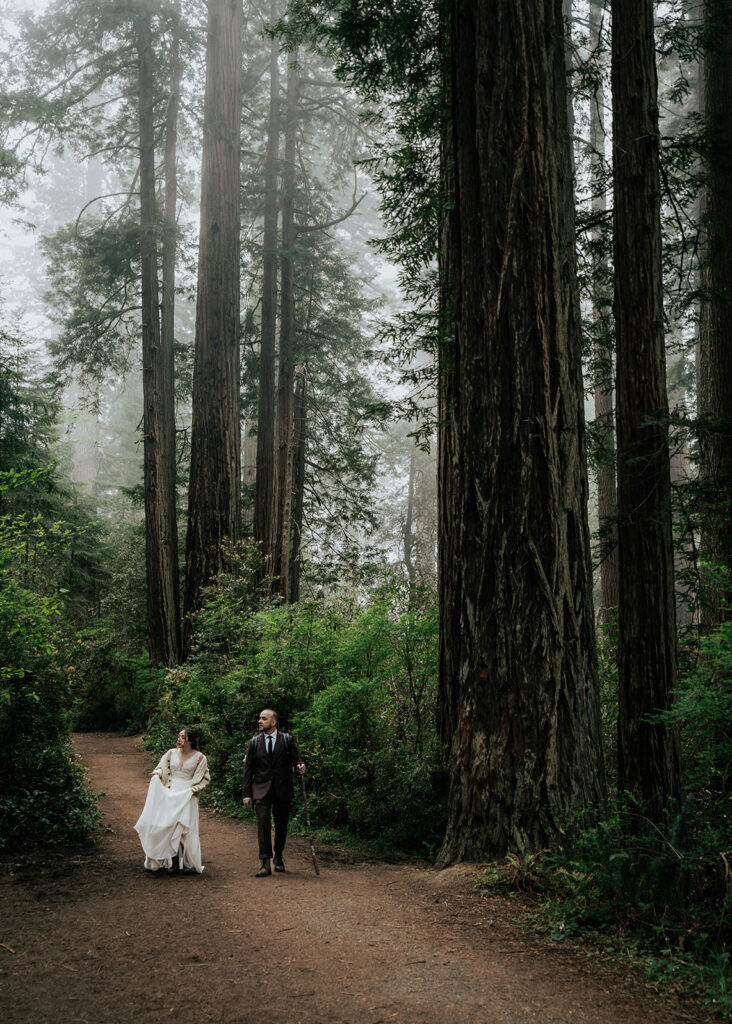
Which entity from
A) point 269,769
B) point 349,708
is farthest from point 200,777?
point 349,708

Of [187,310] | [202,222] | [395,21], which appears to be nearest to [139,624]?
[202,222]

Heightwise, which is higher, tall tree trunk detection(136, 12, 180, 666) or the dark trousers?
tall tree trunk detection(136, 12, 180, 666)

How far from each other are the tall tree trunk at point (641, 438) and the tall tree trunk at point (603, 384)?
0.44 metres

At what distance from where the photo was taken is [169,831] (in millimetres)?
7258

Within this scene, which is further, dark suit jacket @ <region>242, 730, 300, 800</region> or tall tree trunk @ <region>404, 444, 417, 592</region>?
tall tree trunk @ <region>404, 444, 417, 592</region>

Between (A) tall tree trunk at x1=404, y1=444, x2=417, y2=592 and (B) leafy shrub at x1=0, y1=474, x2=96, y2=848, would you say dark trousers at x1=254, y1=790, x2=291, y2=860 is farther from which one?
(A) tall tree trunk at x1=404, y1=444, x2=417, y2=592

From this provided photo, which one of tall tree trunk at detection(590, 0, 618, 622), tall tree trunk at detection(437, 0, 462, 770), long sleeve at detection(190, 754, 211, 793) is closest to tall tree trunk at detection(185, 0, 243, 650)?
long sleeve at detection(190, 754, 211, 793)

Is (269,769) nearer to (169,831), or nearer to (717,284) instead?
(169,831)

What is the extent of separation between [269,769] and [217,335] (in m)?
10.00

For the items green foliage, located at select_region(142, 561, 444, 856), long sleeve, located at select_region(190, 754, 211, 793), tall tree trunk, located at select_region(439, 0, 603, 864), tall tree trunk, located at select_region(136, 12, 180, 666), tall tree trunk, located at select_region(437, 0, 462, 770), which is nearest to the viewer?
tall tree trunk, located at select_region(439, 0, 603, 864)

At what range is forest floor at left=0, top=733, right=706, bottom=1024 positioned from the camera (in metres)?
3.90

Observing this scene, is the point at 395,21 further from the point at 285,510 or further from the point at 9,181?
the point at 9,181

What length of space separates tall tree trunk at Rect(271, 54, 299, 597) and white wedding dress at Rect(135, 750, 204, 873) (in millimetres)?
9131

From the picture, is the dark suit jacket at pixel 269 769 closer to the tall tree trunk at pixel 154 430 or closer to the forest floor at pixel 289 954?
the forest floor at pixel 289 954
